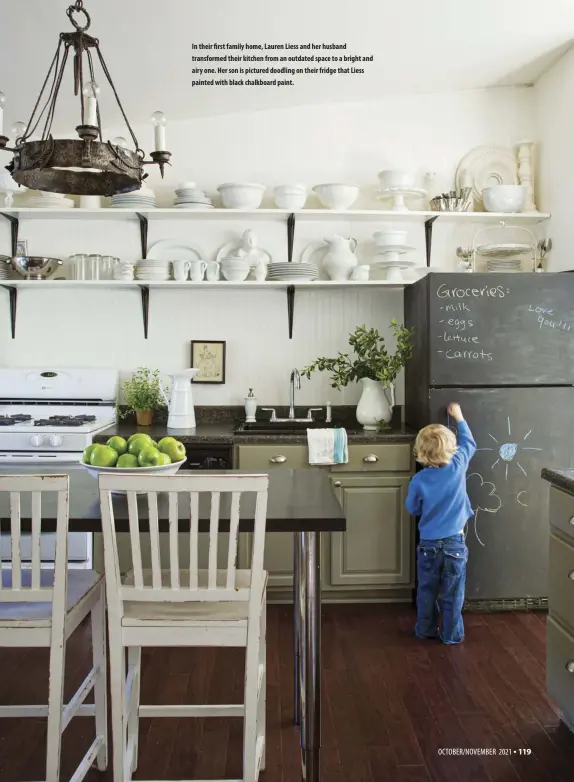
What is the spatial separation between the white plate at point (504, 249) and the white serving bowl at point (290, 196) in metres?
1.02

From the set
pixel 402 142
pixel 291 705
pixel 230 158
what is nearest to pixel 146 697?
pixel 291 705

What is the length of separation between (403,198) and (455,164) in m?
0.38

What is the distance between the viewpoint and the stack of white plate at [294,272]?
385 centimetres

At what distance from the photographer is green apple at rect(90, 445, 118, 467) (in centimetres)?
204

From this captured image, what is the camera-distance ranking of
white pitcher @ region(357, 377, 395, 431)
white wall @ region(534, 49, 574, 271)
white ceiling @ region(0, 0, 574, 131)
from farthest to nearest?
white pitcher @ region(357, 377, 395, 431)
white wall @ region(534, 49, 574, 271)
white ceiling @ region(0, 0, 574, 131)

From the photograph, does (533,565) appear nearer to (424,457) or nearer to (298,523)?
(424,457)

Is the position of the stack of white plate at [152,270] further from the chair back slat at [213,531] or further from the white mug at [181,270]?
the chair back slat at [213,531]

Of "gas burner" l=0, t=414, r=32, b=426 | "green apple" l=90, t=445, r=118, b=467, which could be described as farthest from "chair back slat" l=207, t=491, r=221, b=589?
"gas burner" l=0, t=414, r=32, b=426

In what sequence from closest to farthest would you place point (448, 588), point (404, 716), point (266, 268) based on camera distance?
point (404, 716), point (448, 588), point (266, 268)

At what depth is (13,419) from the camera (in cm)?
368

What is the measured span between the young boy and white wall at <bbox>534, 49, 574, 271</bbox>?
132 cm

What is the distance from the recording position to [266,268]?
3.95 meters

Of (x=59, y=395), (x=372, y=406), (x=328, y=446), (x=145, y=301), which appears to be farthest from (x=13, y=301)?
(x=372, y=406)

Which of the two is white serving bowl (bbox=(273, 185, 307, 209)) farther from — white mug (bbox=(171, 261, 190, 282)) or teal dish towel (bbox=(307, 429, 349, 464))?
teal dish towel (bbox=(307, 429, 349, 464))
